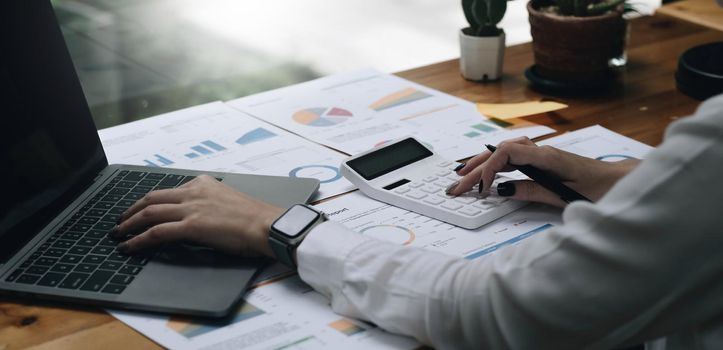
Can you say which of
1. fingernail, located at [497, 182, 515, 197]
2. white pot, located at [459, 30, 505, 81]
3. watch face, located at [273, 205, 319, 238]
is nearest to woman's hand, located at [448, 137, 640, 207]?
fingernail, located at [497, 182, 515, 197]

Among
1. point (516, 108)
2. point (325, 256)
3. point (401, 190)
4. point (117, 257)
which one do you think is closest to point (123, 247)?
point (117, 257)

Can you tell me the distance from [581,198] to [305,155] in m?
0.45

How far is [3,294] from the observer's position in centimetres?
A: 87

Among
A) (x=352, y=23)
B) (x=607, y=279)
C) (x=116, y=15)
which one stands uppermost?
(x=607, y=279)

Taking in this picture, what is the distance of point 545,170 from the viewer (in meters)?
1.02

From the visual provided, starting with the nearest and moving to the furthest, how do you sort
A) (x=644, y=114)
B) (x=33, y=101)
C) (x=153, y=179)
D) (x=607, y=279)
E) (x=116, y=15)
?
(x=607, y=279)
(x=33, y=101)
(x=153, y=179)
(x=644, y=114)
(x=116, y=15)

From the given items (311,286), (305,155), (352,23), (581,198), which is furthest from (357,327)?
(352,23)

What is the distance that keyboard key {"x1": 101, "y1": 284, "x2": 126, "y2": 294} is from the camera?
84 cm

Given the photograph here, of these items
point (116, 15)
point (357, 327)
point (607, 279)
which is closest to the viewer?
point (607, 279)

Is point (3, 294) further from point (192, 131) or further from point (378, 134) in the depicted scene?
point (378, 134)

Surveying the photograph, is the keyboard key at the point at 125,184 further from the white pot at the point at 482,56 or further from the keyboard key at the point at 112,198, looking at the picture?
the white pot at the point at 482,56

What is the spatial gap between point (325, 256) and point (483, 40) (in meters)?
0.79

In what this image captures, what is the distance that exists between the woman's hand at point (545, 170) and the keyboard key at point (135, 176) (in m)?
0.45

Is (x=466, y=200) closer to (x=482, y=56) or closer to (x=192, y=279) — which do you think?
(x=192, y=279)
